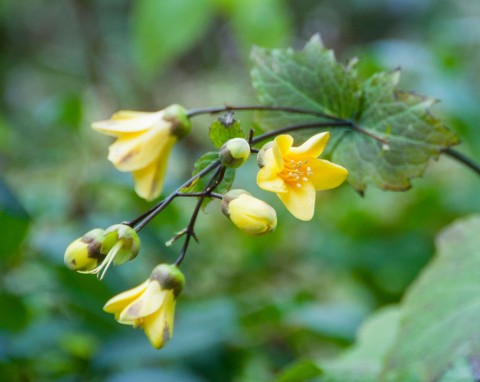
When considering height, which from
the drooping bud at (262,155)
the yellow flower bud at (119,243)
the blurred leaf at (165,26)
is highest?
the blurred leaf at (165,26)

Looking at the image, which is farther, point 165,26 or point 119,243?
point 165,26

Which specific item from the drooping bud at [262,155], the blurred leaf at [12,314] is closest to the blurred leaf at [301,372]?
the drooping bud at [262,155]

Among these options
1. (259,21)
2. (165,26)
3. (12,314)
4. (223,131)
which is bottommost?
(223,131)

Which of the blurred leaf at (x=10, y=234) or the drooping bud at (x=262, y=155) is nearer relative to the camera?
the drooping bud at (x=262, y=155)

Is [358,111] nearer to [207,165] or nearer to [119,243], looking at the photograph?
[207,165]

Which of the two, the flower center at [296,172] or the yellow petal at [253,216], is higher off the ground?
the flower center at [296,172]

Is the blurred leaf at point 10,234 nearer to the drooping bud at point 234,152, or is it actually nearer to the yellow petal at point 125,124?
the yellow petal at point 125,124

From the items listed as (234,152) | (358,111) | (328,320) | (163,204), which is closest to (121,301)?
(163,204)

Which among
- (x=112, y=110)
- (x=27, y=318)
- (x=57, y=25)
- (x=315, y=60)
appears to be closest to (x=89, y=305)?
(x=27, y=318)

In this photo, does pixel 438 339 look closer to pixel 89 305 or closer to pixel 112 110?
pixel 89 305
